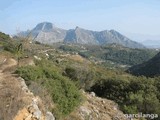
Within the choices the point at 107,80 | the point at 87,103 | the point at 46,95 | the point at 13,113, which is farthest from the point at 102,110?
the point at 107,80

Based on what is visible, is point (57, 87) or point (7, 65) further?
point (7, 65)

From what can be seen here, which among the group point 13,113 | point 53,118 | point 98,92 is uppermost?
point 13,113

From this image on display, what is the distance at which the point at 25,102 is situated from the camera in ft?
43.8

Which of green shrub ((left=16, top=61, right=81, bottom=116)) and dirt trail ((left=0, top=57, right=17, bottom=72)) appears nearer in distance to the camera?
green shrub ((left=16, top=61, right=81, bottom=116))

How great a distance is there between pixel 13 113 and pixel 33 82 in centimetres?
397

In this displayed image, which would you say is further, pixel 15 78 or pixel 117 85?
pixel 117 85

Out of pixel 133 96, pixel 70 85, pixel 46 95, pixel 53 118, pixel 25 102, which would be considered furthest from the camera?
pixel 133 96

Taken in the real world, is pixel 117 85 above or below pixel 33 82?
below

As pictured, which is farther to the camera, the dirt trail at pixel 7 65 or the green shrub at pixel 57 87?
the dirt trail at pixel 7 65

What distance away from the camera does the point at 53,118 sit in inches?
574

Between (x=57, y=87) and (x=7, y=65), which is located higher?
(x=7, y=65)

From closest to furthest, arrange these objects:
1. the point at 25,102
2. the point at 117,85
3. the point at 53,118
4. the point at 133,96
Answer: the point at 25,102 → the point at 53,118 → the point at 133,96 → the point at 117,85

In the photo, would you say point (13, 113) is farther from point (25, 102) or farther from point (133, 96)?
point (133, 96)

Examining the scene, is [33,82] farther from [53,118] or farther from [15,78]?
[53,118]
